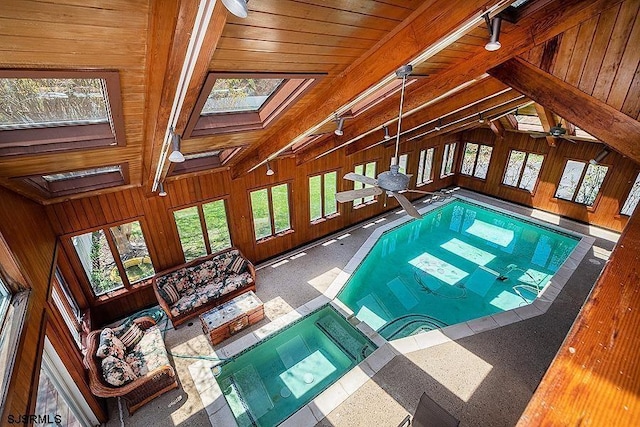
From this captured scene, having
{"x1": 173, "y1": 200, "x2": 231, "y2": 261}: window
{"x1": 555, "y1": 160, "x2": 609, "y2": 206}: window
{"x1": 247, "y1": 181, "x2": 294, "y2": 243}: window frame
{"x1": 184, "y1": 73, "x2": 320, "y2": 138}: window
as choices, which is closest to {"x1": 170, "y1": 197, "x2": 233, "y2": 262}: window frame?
{"x1": 173, "y1": 200, "x2": 231, "y2": 261}: window

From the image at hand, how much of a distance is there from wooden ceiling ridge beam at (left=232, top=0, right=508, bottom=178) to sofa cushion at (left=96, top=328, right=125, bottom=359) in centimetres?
434

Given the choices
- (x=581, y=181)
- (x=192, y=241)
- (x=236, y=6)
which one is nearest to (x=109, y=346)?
(x=192, y=241)

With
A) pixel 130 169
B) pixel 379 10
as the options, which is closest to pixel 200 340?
pixel 130 169

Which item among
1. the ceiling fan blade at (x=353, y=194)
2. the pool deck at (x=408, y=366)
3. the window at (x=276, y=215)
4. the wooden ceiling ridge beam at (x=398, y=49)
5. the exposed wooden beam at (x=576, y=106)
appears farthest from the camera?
the window at (x=276, y=215)

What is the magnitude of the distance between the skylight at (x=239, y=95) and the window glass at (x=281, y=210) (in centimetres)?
443

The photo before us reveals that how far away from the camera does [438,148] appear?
447 inches

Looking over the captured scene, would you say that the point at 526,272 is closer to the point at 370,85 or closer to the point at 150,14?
the point at 370,85

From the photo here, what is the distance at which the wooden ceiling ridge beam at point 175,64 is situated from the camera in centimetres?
148

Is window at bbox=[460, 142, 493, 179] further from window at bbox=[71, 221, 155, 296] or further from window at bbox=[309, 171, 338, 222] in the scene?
window at bbox=[71, 221, 155, 296]

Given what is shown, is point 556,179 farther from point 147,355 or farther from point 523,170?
point 147,355

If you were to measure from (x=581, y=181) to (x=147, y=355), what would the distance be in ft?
43.0

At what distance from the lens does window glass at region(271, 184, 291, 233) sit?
7.98 meters

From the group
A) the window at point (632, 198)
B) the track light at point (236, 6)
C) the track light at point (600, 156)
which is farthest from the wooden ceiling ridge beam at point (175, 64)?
the window at point (632, 198)

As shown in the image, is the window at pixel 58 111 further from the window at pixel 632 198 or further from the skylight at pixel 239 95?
the window at pixel 632 198
